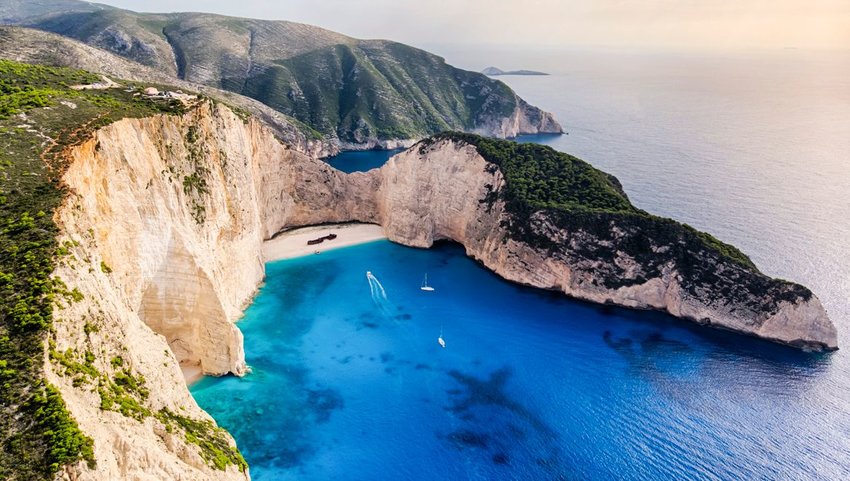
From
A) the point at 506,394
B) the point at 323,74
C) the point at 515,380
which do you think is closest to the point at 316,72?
the point at 323,74

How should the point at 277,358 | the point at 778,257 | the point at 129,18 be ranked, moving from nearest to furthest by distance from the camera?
the point at 277,358, the point at 778,257, the point at 129,18

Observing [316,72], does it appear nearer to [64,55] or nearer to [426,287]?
[64,55]

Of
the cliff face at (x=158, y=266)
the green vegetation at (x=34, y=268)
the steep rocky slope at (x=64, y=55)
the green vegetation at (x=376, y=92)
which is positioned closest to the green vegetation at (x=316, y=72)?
the green vegetation at (x=376, y=92)

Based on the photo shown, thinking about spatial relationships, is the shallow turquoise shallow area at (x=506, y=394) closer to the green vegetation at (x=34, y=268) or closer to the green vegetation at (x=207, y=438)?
the green vegetation at (x=207, y=438)

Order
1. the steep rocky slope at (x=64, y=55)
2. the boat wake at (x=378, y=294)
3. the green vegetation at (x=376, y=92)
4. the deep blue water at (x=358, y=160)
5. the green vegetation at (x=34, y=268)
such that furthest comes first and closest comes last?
1. the green vegetation at (x=376, y=92)
2. the deep blue water at (x=358, y=160)
3. the steep rocky slope at (x=64, y=55)
4. the boat wake at (x=378, y=294)
5. the green vegetation at (x=34, y=268)

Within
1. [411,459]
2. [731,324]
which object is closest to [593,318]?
[731,324]

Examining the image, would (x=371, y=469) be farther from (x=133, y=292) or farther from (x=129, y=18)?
(x=129, y=18)

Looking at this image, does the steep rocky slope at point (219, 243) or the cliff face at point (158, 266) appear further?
the steep rocky slope at point (219, 243)
